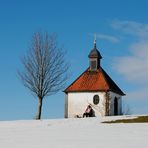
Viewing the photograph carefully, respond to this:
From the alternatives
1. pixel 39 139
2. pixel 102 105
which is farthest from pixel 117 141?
pixel 102 105

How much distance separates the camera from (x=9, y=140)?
17141 millimetres

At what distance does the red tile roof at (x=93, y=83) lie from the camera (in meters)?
58.8

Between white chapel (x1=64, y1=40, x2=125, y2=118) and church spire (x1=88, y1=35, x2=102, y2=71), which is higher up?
church spire (x1=88, y1=35, x2=102, y2=71)

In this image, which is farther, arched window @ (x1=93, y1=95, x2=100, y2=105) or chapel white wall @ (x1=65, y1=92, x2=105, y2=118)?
arched window @ (x1=93, y1=95, x2=100, y2=105)

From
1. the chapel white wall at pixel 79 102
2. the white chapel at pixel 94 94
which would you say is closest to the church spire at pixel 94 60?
the white chapel at pixel 94 94

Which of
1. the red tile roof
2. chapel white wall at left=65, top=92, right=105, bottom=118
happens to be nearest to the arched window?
chapel white wall at left=65, top=92, right=105, bottom=118

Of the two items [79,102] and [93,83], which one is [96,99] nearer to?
[79,102]

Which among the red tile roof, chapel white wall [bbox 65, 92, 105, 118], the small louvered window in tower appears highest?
the small louvered window in tower

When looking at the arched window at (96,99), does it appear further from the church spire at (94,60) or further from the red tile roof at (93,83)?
the church spire at (94,60)

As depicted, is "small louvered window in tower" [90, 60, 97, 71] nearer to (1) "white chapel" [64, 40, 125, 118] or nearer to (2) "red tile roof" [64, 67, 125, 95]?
(1) "white chapel" [64, 40, 125, 118]

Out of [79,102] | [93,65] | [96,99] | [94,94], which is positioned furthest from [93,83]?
[93,65]

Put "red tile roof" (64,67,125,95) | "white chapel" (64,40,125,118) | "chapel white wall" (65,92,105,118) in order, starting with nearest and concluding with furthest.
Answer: "white chapel" (64,40,125,118), "chapel white wall" (65,92,105,118), "red tile roof" (64,67,125,95)

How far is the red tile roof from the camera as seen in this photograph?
5878 cm

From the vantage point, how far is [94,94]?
5856 centimetres
